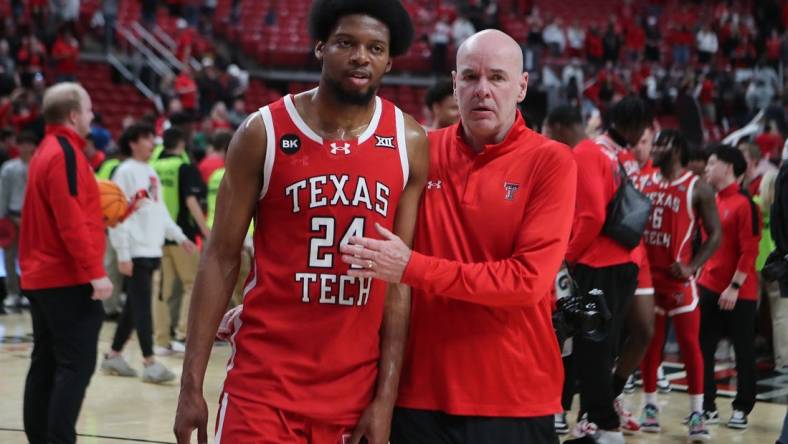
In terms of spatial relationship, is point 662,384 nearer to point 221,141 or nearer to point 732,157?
point 732,157

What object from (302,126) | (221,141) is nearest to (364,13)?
(302,126)

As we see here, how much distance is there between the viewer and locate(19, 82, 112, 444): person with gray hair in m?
5.53

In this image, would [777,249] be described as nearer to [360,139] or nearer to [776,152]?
[360,139]

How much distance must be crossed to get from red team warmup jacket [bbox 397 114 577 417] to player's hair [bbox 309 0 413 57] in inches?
17.4

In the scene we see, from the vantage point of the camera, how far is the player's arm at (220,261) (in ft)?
10.4

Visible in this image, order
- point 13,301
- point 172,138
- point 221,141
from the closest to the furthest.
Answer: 1. point 172,138
2. point 221,141
3. point 13,301

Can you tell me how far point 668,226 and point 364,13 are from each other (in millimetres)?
4434

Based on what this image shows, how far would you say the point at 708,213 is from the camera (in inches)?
282

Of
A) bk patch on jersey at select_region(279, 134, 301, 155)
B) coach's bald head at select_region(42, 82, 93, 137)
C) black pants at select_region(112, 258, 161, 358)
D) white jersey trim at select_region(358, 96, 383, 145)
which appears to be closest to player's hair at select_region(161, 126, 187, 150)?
black pants at select_region(112, 258, 161, 358)

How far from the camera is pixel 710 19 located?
89.2ft

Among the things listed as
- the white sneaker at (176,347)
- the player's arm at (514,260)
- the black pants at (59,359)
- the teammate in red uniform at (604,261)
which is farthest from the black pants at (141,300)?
the player's arm at (514,260)

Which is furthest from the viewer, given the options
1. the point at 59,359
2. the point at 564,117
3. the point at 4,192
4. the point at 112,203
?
the point at 4,192

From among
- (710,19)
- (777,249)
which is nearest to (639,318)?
(777,249)

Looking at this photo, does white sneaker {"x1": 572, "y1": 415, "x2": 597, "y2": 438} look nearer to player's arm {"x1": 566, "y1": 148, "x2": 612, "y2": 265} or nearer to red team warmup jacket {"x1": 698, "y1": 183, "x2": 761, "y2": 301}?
player's arm {"x1": 566, "y1": 148, "x2": 612, "y2": 265}
